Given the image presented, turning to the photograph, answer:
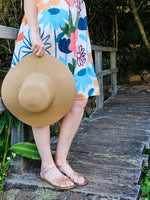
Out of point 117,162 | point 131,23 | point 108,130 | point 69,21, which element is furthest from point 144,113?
point 131,23

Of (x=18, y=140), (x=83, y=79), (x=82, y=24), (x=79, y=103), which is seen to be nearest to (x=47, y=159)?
(x=18, y=140)

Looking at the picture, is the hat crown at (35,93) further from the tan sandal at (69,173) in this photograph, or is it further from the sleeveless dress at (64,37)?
the tan sandal at (69,173)

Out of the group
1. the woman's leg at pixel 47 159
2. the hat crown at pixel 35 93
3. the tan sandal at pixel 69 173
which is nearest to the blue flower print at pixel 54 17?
the hat crown at pixel 35 93

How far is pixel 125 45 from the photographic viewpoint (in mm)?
7551

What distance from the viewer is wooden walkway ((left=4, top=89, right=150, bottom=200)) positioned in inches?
65.5

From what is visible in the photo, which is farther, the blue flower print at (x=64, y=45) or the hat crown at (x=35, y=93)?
the blue flower print at (x=64, y=45)

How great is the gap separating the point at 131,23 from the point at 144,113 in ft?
13.6

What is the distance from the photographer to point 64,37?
1.70 meters

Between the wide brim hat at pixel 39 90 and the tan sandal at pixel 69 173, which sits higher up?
the wide brim hat at pixel 39 90

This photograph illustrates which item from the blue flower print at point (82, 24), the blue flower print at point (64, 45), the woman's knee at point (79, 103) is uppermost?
the blue flower print at point (82, 24)

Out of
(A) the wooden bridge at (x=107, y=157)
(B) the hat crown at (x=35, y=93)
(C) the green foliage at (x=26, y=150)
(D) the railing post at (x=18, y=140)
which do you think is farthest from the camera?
(D) the railing post at (x=18, y=140)

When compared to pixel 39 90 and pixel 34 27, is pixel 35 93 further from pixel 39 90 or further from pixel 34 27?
pixel 34 27

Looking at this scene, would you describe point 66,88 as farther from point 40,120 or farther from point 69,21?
point 69,21

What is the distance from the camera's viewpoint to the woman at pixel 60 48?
164 centimetres
